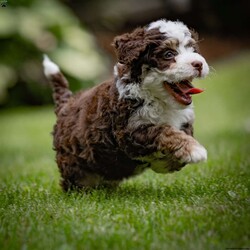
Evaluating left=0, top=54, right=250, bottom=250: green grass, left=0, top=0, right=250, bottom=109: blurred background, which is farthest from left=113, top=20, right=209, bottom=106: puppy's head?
left=0, top=0, right=250, bottom=109: blurred background

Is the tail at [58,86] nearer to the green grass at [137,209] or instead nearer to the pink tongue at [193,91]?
the green grass at [137,209]

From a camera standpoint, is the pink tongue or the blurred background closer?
the pink tongue

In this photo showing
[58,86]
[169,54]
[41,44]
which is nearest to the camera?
[169,54]

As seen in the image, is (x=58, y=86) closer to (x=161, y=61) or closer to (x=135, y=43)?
(x=135, y=43)

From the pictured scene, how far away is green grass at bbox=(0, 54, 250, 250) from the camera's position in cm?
335

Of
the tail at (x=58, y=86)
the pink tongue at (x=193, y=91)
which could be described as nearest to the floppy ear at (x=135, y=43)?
the pink tongue at (x=193, y=91)

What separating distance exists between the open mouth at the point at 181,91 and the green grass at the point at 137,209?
0.72 m

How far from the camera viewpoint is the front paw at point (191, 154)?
13.4 ft

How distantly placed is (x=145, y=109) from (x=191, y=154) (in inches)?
21.4

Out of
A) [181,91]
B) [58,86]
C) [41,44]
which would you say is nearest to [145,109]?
[181,91]

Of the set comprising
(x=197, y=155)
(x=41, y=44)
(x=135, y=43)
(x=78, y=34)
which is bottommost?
(x=197, y=155)

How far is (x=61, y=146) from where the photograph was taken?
16.8 ft

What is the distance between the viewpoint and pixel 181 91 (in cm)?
439

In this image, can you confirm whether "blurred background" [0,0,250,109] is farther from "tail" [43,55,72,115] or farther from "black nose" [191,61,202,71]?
"black nose" [191,61,202,71]
